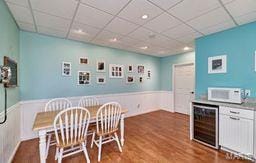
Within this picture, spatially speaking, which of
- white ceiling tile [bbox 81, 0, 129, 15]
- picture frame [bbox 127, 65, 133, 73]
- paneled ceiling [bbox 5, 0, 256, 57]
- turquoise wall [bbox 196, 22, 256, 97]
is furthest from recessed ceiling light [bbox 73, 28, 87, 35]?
turquoise wall [bbox 196, 22, 256, 97]

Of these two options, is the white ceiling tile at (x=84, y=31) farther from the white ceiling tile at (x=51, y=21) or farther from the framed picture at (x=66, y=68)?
the framed picture at (x=66, y=68)

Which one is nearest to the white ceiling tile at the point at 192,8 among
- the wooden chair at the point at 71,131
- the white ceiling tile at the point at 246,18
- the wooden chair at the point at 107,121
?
the white ceiling tile at the point at 246,18

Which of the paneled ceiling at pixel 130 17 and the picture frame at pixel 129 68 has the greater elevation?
the paneled ceiling at pixel 130 17

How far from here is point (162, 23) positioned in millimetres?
2559

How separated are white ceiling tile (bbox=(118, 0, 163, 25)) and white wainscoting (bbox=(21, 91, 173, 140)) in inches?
101

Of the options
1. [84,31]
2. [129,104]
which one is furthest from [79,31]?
[129,104]

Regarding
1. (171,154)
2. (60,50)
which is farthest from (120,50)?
(171,154)

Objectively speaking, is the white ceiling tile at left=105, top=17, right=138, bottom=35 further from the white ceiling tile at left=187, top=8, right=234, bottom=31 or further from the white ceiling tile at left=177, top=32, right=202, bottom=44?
the white ceiling tile at left=177, top=32, right=202, bottom=44

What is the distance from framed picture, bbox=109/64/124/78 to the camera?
4391 millimetres

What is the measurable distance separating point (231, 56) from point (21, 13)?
4132 mm

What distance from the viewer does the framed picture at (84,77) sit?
3728 millimetres

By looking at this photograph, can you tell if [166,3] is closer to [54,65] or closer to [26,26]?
[26,26]

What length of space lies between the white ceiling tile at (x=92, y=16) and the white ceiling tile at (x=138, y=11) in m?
0.31

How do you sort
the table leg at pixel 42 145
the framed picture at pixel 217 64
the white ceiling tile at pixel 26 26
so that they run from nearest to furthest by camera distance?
the table leg at pixel 42 145, the white ceiling tile at pixel 26 26, the framed picture at pixel 217 64
